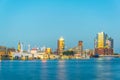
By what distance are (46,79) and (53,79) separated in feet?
4.26

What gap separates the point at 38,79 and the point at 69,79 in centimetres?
480

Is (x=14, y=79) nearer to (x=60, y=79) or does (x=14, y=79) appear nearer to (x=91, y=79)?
(x=60, y=79)

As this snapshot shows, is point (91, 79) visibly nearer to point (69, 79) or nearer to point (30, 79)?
point (69, 79)

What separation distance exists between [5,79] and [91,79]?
13267 mm

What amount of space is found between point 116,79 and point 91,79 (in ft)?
12.6

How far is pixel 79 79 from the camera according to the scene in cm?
7406

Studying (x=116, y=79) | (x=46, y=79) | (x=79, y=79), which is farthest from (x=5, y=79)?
(x=116, y=79)

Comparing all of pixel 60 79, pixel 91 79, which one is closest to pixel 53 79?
pixel 60 79

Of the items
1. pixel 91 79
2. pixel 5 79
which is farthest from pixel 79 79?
pixel 5 79

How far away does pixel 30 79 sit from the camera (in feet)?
241

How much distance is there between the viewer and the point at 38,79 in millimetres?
73250

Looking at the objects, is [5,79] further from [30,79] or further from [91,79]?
[91,79]

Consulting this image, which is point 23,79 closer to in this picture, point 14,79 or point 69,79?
point 14,79

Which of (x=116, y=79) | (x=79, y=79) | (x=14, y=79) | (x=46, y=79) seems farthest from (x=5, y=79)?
(x=116, y=79)
